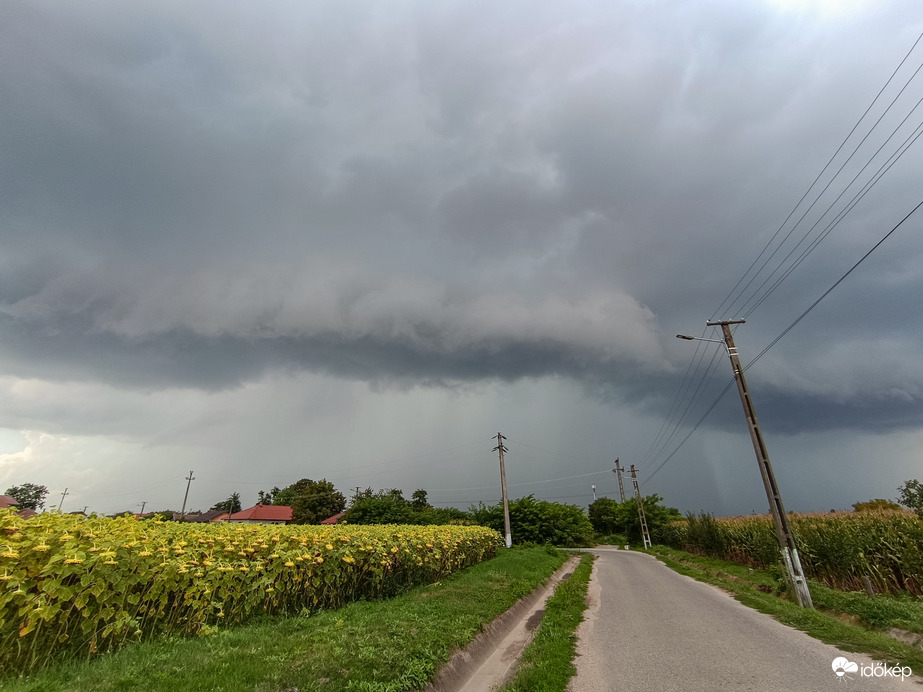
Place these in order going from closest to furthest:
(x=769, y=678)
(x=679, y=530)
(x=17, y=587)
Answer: (x=17, y=587) → (x=769, y=678) → (x=679, y=530)

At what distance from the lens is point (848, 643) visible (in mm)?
7020

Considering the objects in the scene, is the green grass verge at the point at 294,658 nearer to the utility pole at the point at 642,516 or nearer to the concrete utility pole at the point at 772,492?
the concrete utility pole at the point at 772,492

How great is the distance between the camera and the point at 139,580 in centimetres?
480

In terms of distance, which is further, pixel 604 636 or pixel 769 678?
pixel 604 636

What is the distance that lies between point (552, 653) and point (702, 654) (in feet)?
7.98

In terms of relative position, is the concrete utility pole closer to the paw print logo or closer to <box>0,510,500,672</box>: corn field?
the paw print logo

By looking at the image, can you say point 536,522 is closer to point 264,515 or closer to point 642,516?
point 642,516

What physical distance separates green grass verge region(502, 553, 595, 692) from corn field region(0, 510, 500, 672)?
365 cm

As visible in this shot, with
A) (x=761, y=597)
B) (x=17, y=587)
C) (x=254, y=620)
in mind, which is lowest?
(x=761, y=597)

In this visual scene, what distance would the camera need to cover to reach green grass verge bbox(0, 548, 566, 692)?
12.6 ft

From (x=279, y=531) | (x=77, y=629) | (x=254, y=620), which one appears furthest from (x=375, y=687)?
(x=279, y=531)

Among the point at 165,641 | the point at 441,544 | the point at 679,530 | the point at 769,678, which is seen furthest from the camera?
the point at 679,530

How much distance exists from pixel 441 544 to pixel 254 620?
7268mm

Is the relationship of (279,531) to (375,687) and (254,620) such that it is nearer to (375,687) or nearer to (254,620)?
→ (254,620)
